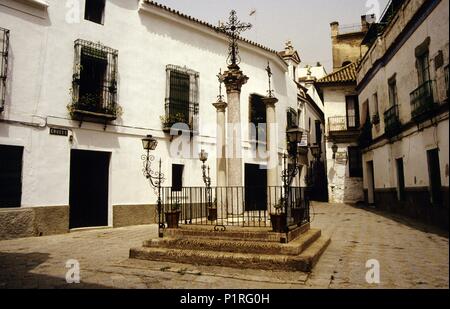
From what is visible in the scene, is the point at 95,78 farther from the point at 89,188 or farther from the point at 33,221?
the point at 33,221

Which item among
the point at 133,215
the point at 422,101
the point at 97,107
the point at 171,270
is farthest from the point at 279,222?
the point at 97,107

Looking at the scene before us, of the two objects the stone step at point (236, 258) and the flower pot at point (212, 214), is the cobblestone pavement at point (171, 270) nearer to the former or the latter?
the stone step at point (236, 258)

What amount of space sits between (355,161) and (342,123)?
2.72 meters

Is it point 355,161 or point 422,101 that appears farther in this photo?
point 355,161

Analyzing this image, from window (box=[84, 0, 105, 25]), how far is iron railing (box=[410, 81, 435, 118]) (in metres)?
12.3

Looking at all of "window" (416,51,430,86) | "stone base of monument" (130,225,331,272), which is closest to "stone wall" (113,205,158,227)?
"stone base of monument" (130,225,331,272)

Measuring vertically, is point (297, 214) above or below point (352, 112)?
below

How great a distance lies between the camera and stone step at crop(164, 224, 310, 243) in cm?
631

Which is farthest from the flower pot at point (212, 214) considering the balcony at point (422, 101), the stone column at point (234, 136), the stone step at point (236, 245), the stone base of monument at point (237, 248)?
the balcony at point (422, 101)

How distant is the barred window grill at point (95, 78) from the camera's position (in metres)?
11.2

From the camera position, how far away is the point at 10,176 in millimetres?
9570
